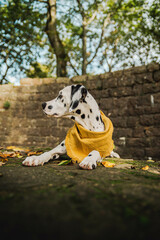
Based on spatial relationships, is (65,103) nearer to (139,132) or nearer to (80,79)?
(139,132)

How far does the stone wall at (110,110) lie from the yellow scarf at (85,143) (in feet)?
6.87

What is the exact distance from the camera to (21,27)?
34.2ft

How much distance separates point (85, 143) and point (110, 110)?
2.68 meters

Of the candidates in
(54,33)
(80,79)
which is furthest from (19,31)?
(80,79)

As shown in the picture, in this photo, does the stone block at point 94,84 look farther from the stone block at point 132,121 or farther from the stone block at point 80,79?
the stone block at point 132,121

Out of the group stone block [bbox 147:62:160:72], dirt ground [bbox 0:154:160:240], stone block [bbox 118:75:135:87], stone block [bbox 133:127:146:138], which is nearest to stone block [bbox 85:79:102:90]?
stone block [bbox 118:75:135:87]

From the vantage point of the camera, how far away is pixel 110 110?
4766 mm

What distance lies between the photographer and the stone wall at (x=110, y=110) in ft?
13.6

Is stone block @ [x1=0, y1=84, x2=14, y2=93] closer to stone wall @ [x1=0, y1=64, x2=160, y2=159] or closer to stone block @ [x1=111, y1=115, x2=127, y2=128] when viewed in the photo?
stone wall @ [x1=0, y1=64, x2=160, y2=159]

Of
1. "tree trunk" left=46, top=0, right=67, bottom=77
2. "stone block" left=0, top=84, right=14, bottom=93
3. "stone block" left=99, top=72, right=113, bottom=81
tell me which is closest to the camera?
"stone block" left=99, top=72, right=113, bottom=81

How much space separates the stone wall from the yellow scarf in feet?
6.87

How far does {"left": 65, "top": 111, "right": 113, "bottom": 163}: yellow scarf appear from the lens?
90.3 inches

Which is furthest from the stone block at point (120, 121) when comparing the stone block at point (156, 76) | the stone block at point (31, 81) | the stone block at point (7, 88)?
the stone block at point (7, 88)

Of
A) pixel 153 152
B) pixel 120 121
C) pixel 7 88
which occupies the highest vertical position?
pixel 7 88
